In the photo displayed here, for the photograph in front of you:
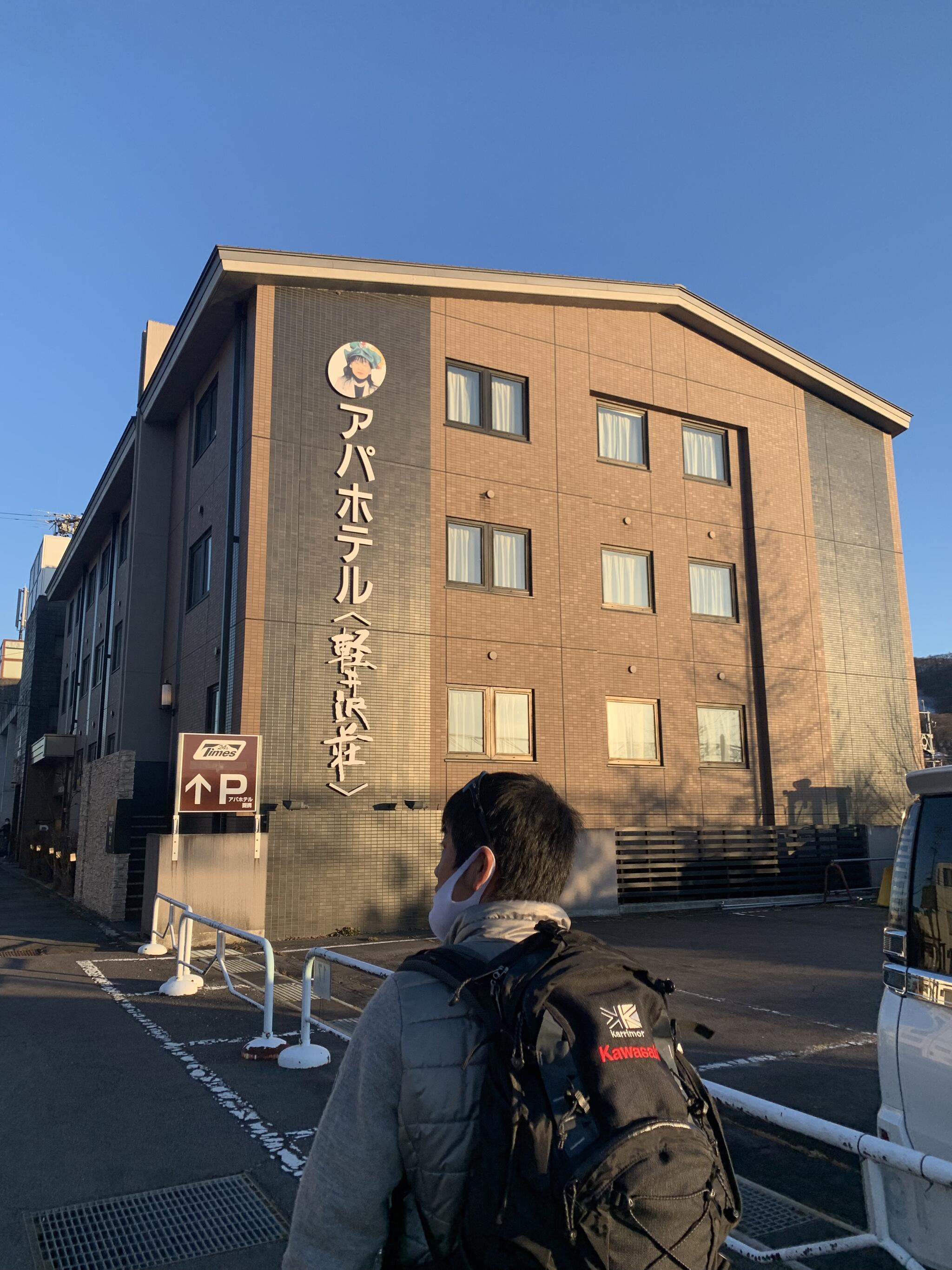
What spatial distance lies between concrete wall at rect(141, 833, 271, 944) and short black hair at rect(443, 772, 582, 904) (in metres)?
11.8

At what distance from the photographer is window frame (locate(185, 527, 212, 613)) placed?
730 inches

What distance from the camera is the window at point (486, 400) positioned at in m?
18.3

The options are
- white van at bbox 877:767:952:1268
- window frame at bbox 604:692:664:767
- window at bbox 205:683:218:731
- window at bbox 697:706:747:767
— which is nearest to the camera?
white van at bbox 877:767:952:1268

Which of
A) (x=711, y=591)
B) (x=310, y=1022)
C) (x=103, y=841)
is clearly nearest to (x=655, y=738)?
(x=711, y=591)

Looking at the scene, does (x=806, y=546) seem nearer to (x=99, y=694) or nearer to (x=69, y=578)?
(x=99, y=694)

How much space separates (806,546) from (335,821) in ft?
42.5

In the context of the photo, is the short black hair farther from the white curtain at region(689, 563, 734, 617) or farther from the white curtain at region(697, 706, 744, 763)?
the white curtain at region(689, 563, 734, 617)

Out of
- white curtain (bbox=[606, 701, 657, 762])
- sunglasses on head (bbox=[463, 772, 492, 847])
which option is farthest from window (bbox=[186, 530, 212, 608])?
sunglasses on head (bbox=[463, 772, 492, 847])

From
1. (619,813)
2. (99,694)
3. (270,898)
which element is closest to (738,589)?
(619,813)

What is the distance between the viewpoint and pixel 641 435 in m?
20.5

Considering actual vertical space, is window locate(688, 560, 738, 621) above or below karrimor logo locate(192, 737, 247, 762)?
above

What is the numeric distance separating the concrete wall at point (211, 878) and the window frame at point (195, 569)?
5.82 meters

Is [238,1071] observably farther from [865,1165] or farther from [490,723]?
[490,723]

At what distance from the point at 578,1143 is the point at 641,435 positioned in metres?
19.8
